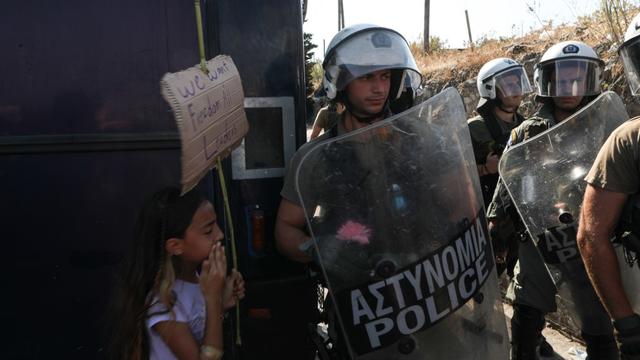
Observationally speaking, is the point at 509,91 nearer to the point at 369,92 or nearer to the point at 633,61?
the point at 633,61

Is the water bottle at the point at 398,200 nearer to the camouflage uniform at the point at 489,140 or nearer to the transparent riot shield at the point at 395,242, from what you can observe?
the transparent riot shield at the point at 395,242

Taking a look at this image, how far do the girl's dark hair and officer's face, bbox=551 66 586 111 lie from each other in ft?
7.74

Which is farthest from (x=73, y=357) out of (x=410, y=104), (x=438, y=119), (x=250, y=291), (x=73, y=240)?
(x=410, y=104)

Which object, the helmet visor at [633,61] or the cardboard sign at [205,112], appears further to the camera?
the helmet visor at [633,61]

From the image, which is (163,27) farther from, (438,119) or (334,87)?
(438,119)

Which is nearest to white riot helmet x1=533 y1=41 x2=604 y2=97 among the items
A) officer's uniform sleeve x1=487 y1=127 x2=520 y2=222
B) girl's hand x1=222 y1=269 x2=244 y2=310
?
officer's uniform sleeve x1=487 y1=127 x2=520 y2=222

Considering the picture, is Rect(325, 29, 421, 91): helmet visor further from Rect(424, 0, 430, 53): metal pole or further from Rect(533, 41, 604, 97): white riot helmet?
Rect(424, 0, 430, 53): metal pole

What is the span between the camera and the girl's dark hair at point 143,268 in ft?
5.40

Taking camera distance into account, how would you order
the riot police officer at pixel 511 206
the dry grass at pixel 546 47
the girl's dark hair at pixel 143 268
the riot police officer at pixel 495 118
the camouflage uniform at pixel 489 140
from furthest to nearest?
the dry grass at pixel 546 47 → the riot police officer at pixel 495 118 → the camouflage uniform at pixel 489 140 → the riot police officer at pixel 511 206 → the girl's dark hair at pixel 143 268

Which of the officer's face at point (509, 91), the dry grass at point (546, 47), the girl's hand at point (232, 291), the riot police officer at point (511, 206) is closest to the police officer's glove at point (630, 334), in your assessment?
the riot police officer at point (511, 206)

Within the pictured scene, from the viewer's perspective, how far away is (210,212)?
179 cm

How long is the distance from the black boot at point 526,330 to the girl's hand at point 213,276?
202 cm

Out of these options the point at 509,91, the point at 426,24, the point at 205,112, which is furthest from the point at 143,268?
the point at 426,24

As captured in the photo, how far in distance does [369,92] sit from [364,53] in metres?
0.17
